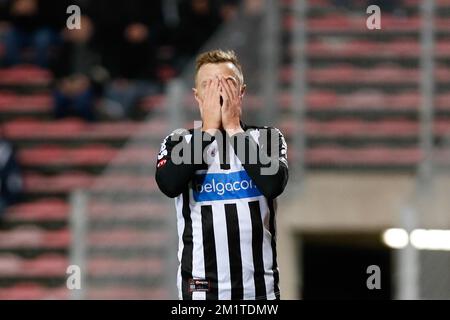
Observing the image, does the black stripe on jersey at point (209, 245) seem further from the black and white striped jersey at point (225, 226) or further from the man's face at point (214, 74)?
the man's face at point (214, 74)

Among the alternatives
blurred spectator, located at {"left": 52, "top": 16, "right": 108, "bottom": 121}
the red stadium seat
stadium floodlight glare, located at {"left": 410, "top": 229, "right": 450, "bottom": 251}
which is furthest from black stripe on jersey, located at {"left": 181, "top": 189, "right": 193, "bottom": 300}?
blurred spectator, located at {"left": 52, "top": 16, "right": 108, "bottom": 121}

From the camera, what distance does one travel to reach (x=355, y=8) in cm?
1082

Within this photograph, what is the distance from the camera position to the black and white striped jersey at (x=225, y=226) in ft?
15.0

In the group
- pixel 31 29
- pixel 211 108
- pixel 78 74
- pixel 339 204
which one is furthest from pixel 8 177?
pixel 211 108

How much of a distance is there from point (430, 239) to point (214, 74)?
4081mm

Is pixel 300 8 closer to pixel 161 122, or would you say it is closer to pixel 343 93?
pixel 343 93

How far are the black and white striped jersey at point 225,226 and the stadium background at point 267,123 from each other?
3.42 meters

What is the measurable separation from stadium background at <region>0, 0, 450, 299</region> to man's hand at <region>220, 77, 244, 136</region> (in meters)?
3.50

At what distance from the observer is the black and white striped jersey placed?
4.58 m

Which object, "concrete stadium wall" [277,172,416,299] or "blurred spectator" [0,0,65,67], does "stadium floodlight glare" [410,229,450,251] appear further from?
"blurred spectator" [0,0,65,67]

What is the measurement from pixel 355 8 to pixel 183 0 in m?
1.55
